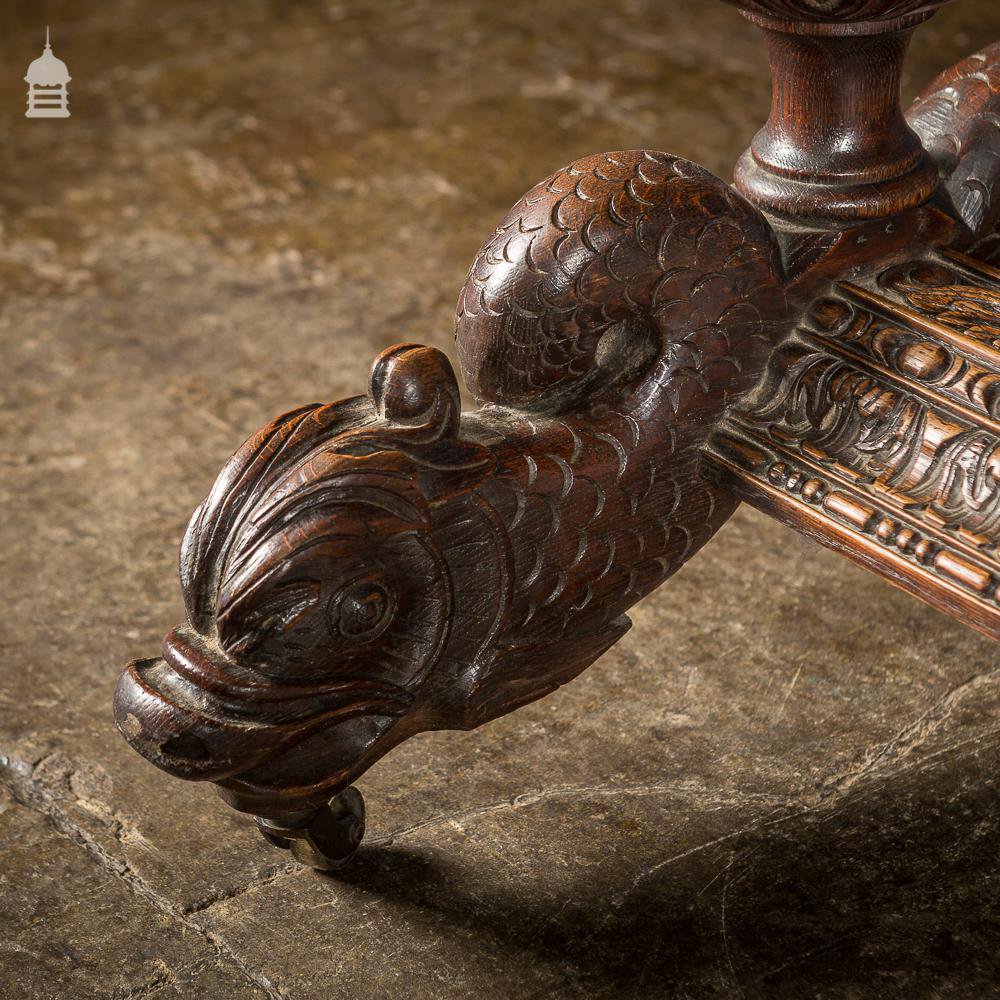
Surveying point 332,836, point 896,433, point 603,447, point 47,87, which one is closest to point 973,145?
point 896,433

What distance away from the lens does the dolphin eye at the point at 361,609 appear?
3.04 feet

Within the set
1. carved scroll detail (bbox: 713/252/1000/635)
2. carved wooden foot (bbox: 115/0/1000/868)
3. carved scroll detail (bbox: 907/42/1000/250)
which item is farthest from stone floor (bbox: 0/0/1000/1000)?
carved scroll detail (bbox: 907/42/1000/250)

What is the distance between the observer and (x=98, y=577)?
1440mm

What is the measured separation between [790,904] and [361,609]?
14.3 inches

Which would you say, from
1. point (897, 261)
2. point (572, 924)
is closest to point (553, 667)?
point (572, 924)

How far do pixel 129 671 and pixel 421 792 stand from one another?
12.3 inches

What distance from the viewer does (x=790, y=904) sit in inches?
41.7

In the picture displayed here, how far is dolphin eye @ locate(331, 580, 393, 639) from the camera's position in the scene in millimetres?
928

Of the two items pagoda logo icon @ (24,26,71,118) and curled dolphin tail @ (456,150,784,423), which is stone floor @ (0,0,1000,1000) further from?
curled dolphin tail @ (456,150,784,423)

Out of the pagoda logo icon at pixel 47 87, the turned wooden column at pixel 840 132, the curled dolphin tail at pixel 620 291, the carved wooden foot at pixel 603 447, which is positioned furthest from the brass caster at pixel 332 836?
the pagoda logo icon at pixel 47 87

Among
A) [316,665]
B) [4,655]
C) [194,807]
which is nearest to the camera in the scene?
[316,665]

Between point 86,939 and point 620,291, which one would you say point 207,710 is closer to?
point 86,939

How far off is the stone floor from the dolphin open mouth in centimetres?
19

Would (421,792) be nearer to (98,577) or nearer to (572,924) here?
(572,924)
